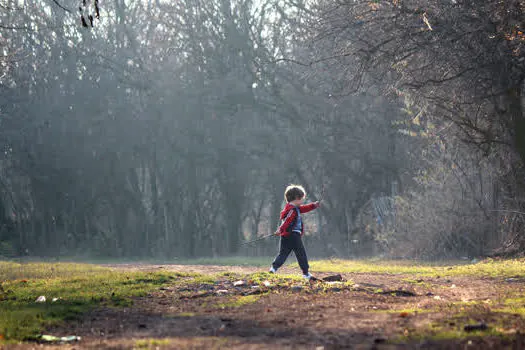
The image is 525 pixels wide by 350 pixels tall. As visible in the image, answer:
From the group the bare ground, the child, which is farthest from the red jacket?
the bare ground

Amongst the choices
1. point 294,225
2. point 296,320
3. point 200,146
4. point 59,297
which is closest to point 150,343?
point 296,320

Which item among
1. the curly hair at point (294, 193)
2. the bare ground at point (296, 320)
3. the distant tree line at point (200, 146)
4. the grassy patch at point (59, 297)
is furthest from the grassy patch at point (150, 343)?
the distant tree line at point (200, 146)

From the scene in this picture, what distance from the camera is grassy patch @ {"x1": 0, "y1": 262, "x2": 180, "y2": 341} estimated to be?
329 inches

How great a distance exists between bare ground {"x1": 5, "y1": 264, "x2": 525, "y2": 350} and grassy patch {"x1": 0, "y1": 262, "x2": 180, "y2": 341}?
0.36m

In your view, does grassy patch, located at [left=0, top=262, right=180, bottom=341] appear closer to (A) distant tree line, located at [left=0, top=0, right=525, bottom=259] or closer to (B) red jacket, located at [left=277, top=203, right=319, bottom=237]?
(B) red jacket, located at [left=277, top=203, right=319, bottom=237]

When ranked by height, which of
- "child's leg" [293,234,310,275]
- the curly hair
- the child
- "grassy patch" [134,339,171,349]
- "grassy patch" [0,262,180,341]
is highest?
the curly hair

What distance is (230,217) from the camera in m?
40.7

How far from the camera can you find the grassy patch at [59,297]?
27.4 ft

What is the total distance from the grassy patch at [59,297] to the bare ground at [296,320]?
0.36m

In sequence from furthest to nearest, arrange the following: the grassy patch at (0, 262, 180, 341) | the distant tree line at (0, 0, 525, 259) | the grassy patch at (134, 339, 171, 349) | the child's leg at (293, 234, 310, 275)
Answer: the distant tree line at (0, 0, 525, 259), the child's leg at (293, 234, 310, 275), the grassy patch at (0, 262, 180, 341), the grassy patch at (134, 339, 171, 349)

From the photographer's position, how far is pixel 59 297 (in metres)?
11.0

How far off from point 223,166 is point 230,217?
10.7 ft

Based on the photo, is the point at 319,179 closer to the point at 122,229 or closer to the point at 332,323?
the point at 122,229

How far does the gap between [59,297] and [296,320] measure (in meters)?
4.40
